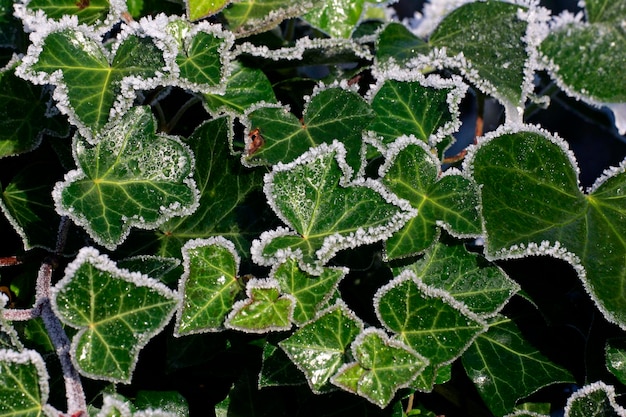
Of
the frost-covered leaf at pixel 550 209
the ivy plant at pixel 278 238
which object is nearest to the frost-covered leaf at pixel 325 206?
the ivy plant at pixel 278 238

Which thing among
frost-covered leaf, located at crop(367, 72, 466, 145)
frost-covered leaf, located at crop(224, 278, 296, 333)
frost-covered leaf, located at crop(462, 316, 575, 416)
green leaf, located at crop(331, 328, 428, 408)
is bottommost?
frost-covered leaf, located at crop(462, 316, 575, 416)

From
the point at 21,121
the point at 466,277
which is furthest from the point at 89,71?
the point at 466,277

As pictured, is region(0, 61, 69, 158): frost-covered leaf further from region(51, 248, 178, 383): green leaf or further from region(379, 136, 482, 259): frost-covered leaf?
region(379, 136, 482, 259): frost-covered leaf

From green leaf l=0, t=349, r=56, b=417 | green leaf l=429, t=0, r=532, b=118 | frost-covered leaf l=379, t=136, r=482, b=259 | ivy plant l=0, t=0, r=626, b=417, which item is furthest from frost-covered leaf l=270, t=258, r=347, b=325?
green leaf l=429, t=0, r=532, b=118

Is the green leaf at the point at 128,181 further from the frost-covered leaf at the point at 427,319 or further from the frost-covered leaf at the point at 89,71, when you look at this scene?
the frost-covered leaf at the point at 427,319

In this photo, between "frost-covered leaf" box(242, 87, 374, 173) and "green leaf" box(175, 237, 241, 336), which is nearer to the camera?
"green leaf" box(175, 237, 241, 336)
